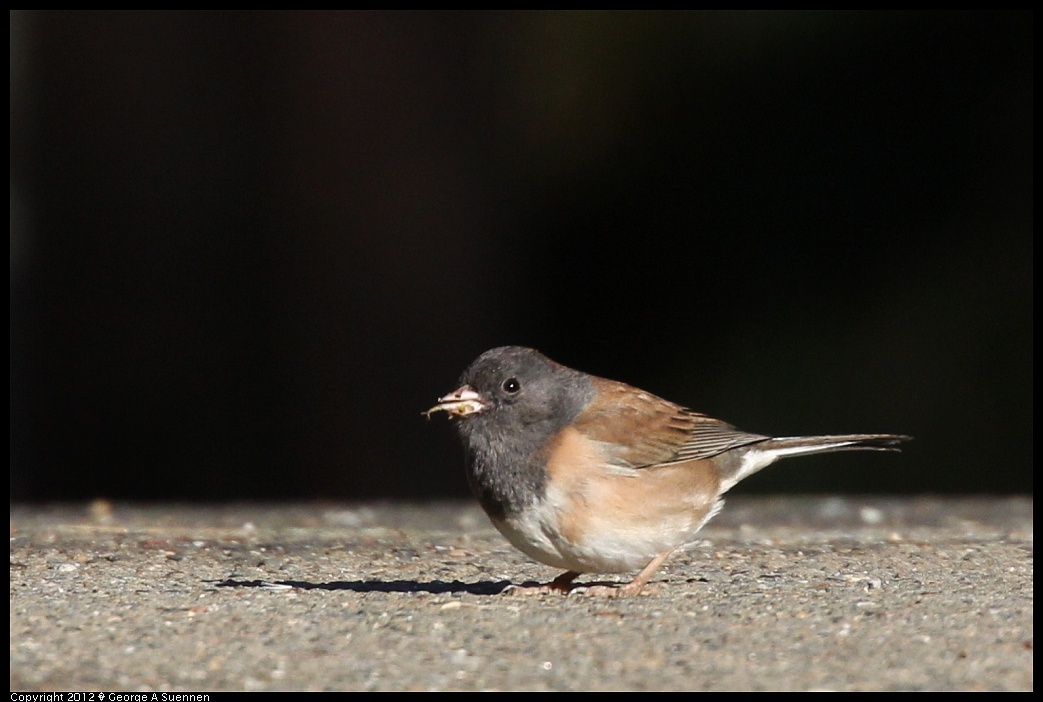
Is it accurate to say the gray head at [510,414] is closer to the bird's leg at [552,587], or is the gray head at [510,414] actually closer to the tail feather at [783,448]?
the bird's leg at [552,587]

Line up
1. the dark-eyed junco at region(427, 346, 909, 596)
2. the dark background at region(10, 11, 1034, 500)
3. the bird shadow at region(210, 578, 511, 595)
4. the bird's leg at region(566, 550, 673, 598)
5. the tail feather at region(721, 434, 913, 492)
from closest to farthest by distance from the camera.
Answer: the dark-eyed junco at region(427, 346, 909, 596) → the bird's leg at region(566, 550, 673, 598) → the bird shadow at region(210, 578, 511, 595) → the tail feather at region(721, 434, 913, 492) → the dark background at region(10, 11, 1034, 500)

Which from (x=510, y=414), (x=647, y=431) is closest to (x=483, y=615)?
(x=510, y=414)

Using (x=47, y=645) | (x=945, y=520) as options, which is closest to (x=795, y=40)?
(x=945, y=520)

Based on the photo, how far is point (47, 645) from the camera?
3461 mm

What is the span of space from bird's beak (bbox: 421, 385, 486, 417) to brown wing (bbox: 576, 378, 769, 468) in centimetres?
29

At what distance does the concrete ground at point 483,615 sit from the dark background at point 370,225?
4659mm

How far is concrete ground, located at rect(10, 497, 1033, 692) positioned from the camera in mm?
3146

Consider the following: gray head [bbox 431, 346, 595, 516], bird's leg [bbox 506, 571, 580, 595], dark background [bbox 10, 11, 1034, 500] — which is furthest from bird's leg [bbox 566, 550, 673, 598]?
dark background [bbox 10, 11, 1034, 500]

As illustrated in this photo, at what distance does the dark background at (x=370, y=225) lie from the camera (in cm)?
1029

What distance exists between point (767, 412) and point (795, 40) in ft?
8.17

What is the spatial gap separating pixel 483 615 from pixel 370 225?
7.63 m

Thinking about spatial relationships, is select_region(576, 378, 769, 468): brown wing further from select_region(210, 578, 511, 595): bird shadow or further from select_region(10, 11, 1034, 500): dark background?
select_region(10, 11, 1034, 500): dark background

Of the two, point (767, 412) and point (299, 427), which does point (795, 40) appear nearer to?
point (767, 412)

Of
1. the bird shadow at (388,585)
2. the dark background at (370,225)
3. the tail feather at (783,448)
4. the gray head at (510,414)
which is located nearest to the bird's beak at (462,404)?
the gray head at (510,414)
